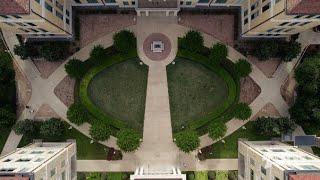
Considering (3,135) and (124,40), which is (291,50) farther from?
(3,135)

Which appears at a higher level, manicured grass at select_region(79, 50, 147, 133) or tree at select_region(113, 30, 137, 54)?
tree at select_region(113, 30, 137, 54)

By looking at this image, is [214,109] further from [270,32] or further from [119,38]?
[119,38]

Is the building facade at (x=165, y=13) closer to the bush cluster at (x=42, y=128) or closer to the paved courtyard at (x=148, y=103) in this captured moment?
the paved courtyard at (x=148, y=103)

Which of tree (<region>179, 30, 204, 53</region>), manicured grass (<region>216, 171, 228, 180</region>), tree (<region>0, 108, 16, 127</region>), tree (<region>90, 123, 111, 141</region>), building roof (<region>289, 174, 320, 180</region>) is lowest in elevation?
manicured grass (<region>216, 171, 228, 180</region>)

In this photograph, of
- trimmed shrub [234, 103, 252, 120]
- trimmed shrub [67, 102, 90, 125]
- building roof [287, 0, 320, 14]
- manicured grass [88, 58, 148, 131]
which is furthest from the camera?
manicured grass [88, 58, 148, 131]

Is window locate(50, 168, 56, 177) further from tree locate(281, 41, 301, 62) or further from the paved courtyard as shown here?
tree locate(281, 41, 301, 62)

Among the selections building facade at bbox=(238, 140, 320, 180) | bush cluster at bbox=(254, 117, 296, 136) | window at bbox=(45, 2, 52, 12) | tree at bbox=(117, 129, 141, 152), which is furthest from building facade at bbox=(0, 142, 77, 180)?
bush cluster at bbox=(254, 117, 296, 136)

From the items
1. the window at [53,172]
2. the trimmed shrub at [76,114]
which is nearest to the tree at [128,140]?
the trimmed shrub at [76,114]
